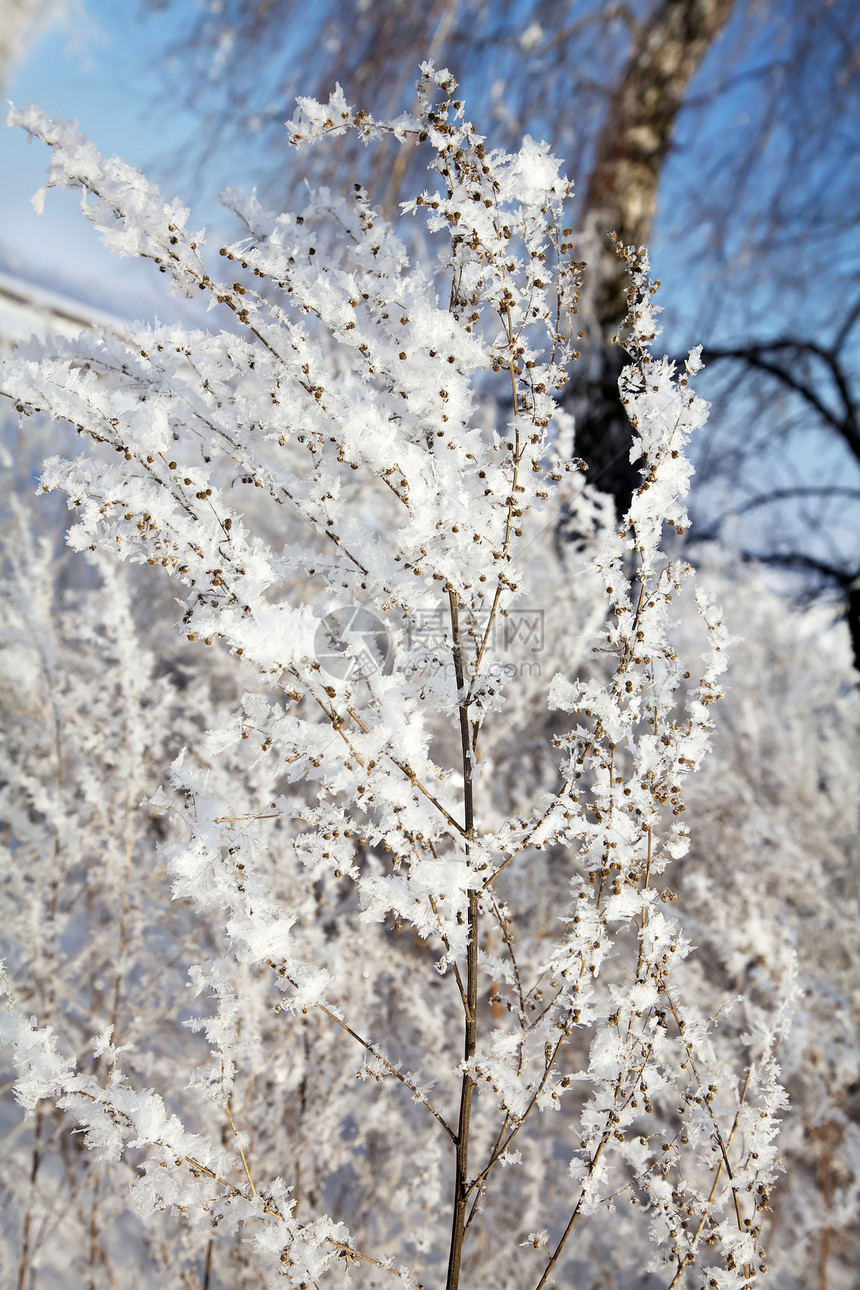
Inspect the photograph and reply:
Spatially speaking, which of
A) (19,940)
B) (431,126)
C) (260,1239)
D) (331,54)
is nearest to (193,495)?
(431,126)

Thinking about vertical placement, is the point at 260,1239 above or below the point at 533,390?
below

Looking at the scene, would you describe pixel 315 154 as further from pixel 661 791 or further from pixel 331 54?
pixel 661 791

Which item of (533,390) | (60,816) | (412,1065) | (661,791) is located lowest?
(412,1065)

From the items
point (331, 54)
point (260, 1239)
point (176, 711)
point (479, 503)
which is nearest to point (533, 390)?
point (479, 503)

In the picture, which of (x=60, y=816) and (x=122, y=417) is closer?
(x=122, y=417)

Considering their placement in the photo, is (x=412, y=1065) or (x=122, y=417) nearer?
(x=122, y=417)

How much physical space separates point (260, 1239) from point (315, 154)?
445 cm

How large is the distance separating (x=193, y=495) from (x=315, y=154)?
3758 mm

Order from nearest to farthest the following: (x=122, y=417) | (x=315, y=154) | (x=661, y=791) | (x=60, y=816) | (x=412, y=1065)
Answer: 1. (x=122, y=417)
2. (x=661, y=791)
3. (x=60, y=816)
4. (x=412, y=1065)
5. (x=315, y=154)

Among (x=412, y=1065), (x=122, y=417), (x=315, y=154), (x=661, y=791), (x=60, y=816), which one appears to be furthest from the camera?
Result: (x=315, y=154)

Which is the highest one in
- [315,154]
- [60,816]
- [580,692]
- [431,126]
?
[315,154]

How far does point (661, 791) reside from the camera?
1.03 meters

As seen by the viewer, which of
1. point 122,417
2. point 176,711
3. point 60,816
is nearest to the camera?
point 122,417

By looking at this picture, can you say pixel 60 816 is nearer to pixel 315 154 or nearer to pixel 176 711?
pixel 176 711
